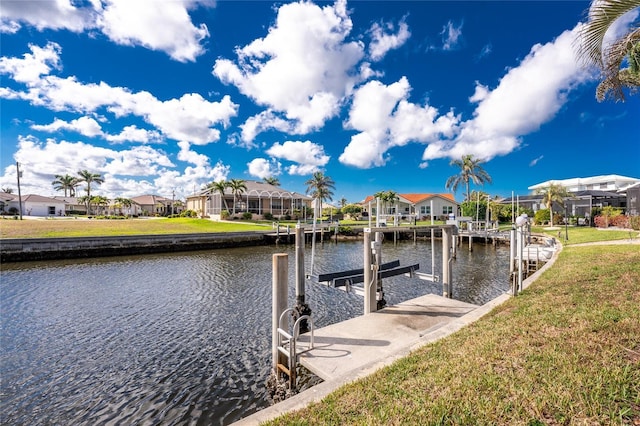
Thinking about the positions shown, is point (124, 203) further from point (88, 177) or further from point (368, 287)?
point (368, 287)

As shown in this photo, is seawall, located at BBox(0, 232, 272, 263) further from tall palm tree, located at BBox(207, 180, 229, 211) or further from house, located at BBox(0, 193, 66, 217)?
house, located at BBox(0, 193, 66, 217)

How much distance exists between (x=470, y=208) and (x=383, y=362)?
5309 centimetres

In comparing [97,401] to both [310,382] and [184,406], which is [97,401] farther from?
[310,382]

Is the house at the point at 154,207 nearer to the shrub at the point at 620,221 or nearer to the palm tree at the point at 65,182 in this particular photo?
the palm tree at the point at 65,182

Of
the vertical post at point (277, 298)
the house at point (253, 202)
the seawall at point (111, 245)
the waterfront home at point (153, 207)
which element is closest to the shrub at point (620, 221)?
the seawall at point (111, 245)

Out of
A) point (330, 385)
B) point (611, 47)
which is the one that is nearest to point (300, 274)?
point (330, 385)

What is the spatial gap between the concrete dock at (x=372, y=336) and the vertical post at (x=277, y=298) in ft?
1.95

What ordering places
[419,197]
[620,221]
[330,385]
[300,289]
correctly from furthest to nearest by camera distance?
[419,197], [620,221], [300,289], [330,385]

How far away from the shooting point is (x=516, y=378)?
12.7 ft

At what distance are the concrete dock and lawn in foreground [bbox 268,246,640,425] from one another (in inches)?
42.9

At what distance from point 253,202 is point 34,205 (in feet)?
165

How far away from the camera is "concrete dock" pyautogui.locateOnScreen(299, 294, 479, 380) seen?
582cm

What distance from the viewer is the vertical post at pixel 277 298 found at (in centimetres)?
626

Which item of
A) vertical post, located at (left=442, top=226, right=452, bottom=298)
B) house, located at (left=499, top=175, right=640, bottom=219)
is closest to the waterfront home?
house, located at (left=499, top=175, right=640, bottom=219)
